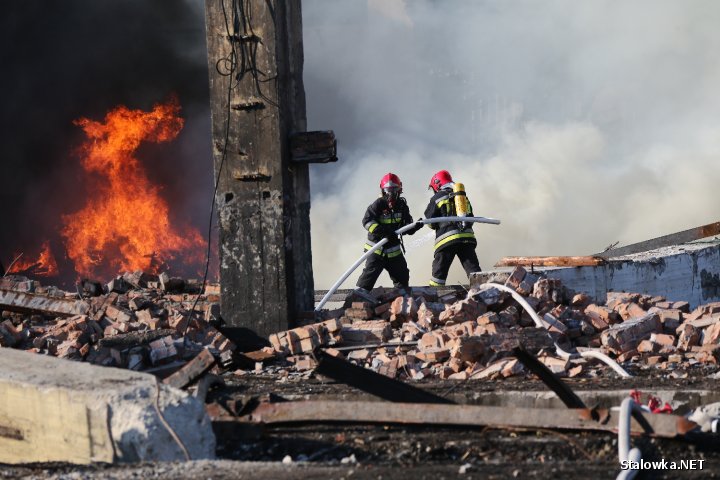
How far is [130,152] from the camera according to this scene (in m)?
21.3

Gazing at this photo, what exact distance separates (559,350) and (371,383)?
275cm

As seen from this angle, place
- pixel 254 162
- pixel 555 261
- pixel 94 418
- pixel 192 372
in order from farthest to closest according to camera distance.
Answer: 1. pixel 555 261
2. pixel 254 162
3. pixel 192 372
4. pixel 94 418

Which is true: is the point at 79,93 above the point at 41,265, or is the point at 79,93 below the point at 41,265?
above

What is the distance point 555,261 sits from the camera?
11.3 m

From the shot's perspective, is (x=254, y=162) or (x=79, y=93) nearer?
(x=254, y=162)

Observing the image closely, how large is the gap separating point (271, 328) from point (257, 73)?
7.93ft

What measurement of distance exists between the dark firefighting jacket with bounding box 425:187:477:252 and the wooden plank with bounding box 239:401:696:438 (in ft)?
25.8

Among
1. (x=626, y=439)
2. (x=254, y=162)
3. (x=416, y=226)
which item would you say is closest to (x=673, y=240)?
(x=416, y=226)

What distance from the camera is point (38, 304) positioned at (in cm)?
1052

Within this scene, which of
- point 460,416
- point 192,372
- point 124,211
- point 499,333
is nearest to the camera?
point 460,416

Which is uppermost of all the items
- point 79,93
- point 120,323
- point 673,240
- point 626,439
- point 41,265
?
point 79,93

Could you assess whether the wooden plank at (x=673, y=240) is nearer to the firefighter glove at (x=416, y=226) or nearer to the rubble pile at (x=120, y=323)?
the firefighter glove at (x=416, y=226)

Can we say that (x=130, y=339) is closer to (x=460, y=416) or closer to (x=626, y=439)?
(x=460, y=416)

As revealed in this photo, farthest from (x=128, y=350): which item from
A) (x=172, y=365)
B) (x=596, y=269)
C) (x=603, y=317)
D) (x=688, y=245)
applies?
(x=688, y=245)
